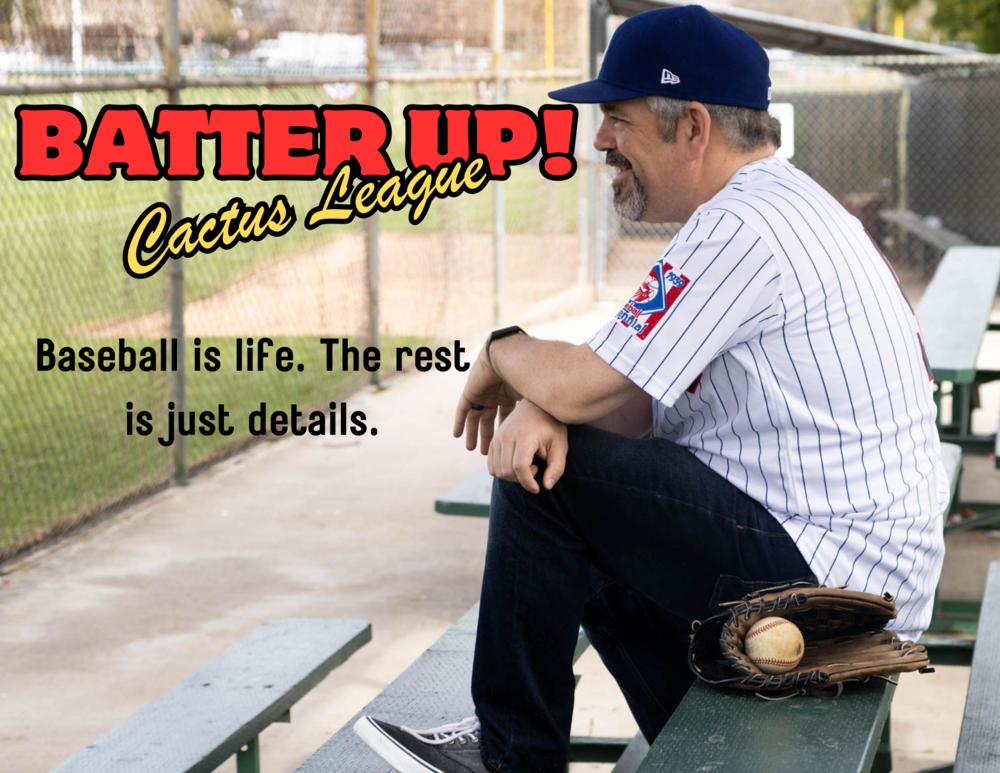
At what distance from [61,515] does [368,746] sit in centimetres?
371

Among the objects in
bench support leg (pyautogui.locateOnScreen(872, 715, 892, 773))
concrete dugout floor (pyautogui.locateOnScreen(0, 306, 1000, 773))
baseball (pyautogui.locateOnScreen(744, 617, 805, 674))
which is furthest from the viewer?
concrete dugout floor (pyautogui.locateOnScreen(0, 306, 1000, 773))

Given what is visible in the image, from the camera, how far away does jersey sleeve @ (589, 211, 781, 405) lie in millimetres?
2111

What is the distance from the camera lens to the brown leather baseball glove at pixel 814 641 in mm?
2066

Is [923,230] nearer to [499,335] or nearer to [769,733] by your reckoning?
[499,335]

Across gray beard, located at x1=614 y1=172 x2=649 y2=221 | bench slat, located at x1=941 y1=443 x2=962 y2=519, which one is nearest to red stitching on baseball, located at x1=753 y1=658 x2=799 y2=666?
gray beard, located at x1=614 y1=172 x2=649 y2=221

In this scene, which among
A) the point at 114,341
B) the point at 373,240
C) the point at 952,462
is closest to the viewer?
the point at 952,462

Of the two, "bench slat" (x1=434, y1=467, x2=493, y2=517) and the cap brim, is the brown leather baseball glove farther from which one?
"bench slat" (x1=434, y1=467, x2=493, y2=517)

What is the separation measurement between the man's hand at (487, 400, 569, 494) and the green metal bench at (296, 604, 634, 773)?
0.42 meters

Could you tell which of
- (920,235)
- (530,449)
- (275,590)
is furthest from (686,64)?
(920,235)

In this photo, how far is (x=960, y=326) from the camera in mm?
5559

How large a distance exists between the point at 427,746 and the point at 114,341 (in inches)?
236

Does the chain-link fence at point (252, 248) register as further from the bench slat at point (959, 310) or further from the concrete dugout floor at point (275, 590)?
the bench slat at point (959, 310)

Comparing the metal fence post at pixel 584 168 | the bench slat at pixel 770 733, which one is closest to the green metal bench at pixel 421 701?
the bench slat at pixel 770 733

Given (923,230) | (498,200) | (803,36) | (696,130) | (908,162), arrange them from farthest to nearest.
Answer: (908,162) → (923,230) → (803,36) → (498,200) → (696,130)
